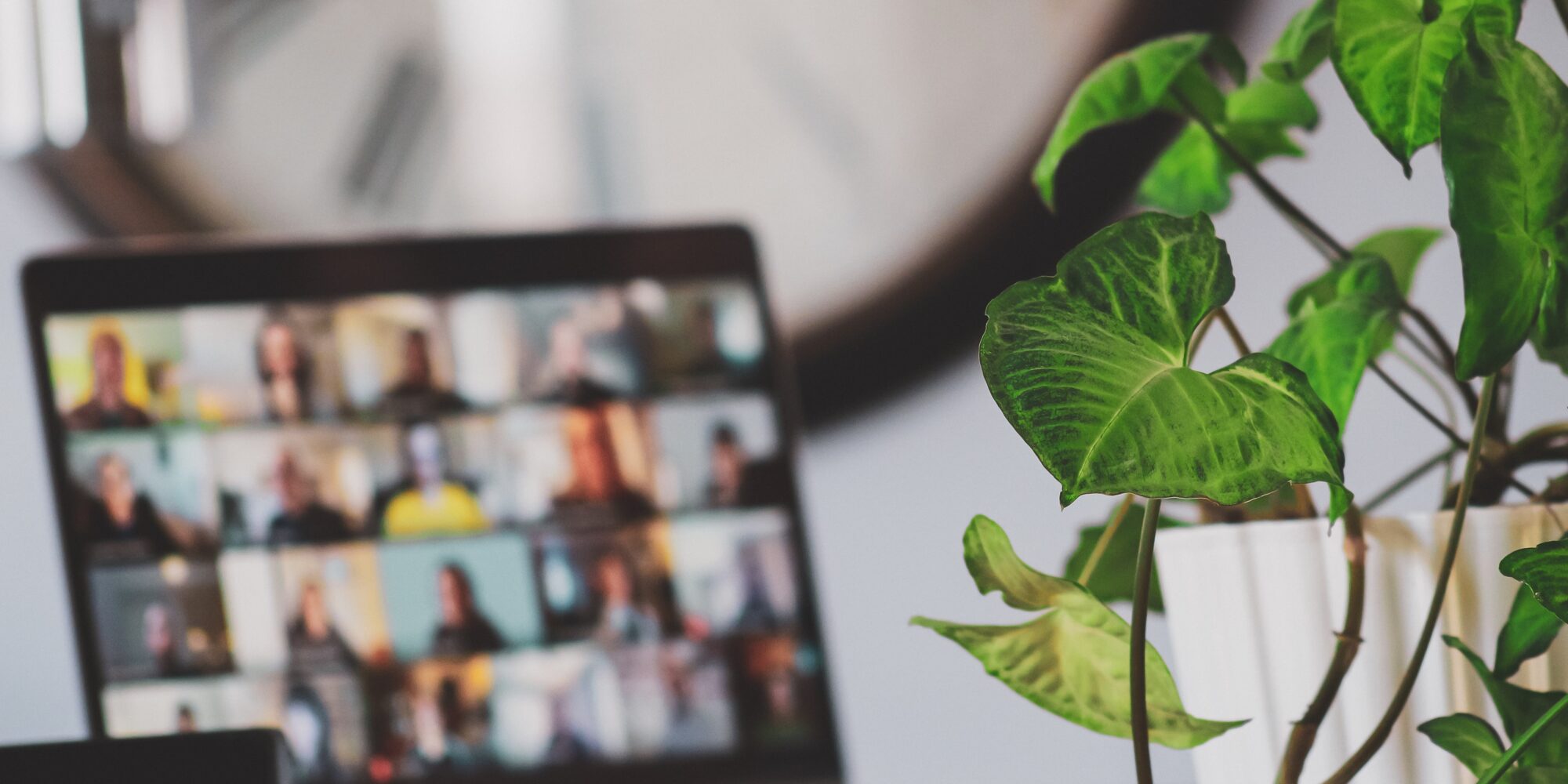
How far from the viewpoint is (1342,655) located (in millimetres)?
293

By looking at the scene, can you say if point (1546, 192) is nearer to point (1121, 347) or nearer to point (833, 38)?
point (1121, 347)

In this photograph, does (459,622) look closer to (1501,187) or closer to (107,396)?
(107,396)

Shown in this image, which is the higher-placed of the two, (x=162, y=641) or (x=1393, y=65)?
(x=1393, y=65)

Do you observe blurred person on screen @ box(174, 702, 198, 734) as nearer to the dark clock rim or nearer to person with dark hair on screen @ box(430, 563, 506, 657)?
person with dark hair on screen @ box(430, 563, 506, 657)

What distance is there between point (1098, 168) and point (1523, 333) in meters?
0.60

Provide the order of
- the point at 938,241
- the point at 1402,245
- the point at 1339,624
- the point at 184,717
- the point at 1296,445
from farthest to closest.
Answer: the point at 938,241 < the point at 184,717 < the point at 1402,245 < the point at 1339,624 < the point at 1296,445

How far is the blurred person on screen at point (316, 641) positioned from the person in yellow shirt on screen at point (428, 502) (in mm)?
54

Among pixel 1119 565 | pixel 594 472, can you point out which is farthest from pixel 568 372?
pixel 1119 565

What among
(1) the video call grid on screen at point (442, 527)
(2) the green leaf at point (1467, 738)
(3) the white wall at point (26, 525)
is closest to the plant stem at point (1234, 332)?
(2) the green leaf at point (1467, 738)

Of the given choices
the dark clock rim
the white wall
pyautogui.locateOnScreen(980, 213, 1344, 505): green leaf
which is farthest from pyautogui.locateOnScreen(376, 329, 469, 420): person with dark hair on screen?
pyautogui.locateOnScreen(980, 213, 1344, 505): green leaf

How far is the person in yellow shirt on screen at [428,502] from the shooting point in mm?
650

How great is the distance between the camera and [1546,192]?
0.79ft

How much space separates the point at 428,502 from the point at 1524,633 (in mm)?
525

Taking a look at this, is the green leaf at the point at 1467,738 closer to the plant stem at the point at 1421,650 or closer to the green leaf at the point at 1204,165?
the plant stem at the point at 1421,650
